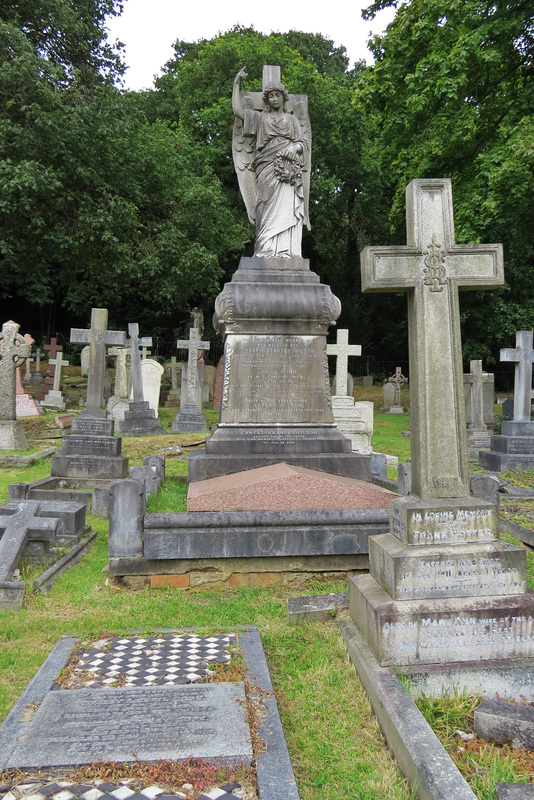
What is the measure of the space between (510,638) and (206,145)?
24.9 meters

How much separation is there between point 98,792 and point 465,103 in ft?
49.2

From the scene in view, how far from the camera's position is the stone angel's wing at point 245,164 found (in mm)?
7383

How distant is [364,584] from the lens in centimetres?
339

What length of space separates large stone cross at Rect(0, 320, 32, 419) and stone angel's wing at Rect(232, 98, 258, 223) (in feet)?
20.3

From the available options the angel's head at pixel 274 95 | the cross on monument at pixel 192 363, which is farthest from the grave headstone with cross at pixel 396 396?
the angel's head at pixel 274 95

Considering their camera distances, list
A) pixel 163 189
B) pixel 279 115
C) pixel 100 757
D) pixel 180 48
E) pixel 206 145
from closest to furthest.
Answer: pixel 100 757, pixel 279 115, pixel 163 189, pixel 206 145, pixel 180 48

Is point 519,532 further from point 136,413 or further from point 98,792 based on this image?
point 136,413

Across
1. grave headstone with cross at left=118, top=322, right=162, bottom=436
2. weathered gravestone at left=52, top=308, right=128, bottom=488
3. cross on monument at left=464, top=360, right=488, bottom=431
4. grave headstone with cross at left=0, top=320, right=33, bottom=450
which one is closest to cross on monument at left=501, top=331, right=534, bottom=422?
cross on monument at left=464, top=360, right=488, bottom=431

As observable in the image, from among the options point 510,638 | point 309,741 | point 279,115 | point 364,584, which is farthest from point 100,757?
point 279,115

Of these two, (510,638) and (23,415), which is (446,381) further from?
(23,415)

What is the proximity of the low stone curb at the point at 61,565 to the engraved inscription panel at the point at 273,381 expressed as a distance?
1903 mm

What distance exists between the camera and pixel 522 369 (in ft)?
36.3

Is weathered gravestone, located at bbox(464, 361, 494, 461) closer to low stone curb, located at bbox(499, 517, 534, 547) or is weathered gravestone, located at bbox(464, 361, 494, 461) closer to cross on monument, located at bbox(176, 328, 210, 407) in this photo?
low stone curb, located at bbox(499, 517, 534, 547)

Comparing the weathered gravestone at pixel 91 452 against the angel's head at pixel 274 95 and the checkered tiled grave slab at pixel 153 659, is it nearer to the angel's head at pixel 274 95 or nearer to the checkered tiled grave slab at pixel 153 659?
the angel's head at pixel 274 95
